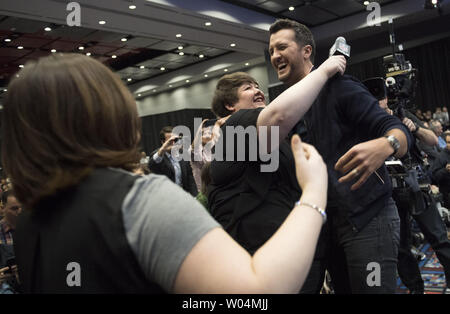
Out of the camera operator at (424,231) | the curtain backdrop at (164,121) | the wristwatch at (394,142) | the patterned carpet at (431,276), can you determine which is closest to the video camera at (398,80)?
the camera operator at (424,231)

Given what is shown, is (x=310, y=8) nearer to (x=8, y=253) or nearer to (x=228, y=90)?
(x=228, y=90)

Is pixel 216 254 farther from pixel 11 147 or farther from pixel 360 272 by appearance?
pixel 360 272

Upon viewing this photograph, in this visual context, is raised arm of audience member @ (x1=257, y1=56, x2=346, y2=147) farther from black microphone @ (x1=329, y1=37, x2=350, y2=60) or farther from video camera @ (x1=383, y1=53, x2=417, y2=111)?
video camera @ (x1=383, y1=53, x2=417, y2=111)

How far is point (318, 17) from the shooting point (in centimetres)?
875

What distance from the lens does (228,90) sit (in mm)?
1787

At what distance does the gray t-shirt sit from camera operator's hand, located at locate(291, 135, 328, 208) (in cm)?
21

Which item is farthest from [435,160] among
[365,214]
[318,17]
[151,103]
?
[151,103]

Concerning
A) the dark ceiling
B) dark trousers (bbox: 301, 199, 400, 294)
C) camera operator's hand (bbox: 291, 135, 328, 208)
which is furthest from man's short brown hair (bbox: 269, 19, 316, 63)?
the dark ceiling

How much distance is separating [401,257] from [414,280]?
0.57ft

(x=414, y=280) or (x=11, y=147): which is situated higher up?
(x=11, y=147)

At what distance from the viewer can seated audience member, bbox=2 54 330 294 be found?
24.3 inches

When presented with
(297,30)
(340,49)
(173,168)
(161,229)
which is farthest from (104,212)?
(173,168)

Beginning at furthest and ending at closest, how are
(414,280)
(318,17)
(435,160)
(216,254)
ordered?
(318,17), (435,160), (414,280), (216,254)

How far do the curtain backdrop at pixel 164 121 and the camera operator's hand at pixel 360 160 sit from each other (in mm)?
10177
